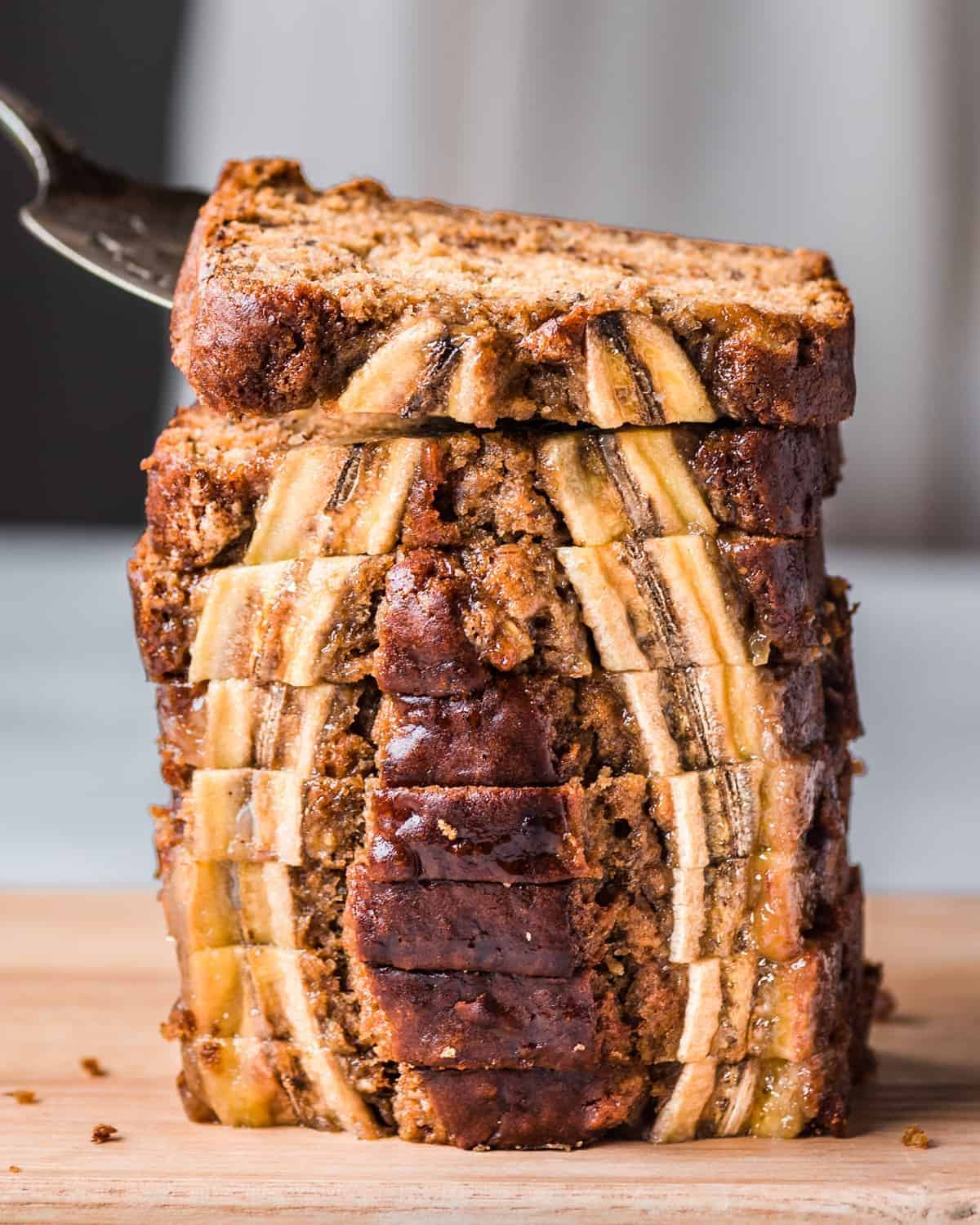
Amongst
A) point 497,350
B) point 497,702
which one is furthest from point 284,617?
point 497,350

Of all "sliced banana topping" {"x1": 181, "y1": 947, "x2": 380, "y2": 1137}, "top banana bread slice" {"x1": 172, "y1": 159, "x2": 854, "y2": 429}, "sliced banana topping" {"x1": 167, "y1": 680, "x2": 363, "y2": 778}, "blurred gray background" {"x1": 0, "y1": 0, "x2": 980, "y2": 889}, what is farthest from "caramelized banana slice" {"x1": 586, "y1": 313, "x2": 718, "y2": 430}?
"blurred gray background" {"x1": 0, "y1": 0, "x2": 980, "y2": 889}

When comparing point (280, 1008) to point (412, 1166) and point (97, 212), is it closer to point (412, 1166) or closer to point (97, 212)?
point (412, 1166)

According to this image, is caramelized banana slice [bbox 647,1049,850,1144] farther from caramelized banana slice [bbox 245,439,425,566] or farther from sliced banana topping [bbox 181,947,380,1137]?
caramelized banana slice [bbox 245,439,425,566]

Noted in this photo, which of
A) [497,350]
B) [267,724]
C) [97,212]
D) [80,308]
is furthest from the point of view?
[80,308]

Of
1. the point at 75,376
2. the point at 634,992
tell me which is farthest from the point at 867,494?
the point at 634,992

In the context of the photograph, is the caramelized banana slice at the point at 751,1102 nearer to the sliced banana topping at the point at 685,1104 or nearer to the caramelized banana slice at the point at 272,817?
the sliced banana topping at the point at 685,1104
